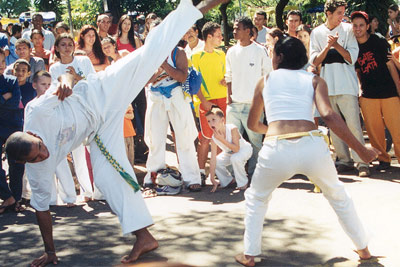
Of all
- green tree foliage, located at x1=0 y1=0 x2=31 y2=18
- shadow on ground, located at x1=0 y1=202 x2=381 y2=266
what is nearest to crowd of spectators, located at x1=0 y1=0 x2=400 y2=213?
shadow on ground, located at x1=0 y1=202 x2=381 y2=266

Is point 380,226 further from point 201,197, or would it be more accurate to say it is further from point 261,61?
point 261,61

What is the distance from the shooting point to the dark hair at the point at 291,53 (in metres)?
4.48

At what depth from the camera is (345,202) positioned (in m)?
4.38

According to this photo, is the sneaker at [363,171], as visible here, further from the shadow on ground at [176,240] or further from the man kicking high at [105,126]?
the man kicking high at [105,126]

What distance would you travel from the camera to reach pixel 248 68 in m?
7.76

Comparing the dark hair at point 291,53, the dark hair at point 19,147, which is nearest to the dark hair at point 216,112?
the dark hair at point 291,53

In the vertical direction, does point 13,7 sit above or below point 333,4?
above

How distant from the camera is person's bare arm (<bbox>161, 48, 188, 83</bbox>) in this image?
281 inches

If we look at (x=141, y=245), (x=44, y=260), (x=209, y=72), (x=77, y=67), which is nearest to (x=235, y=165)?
(x=209, y=72)

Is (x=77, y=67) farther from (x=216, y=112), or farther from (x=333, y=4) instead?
(x=333, y=4)

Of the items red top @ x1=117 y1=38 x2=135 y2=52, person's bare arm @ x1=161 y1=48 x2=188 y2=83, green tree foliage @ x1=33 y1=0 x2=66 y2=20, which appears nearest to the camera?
person's bare arm @ x1=161 y1=48 x2=188 y2=83

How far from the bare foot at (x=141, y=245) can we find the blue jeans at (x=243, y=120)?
3098 millimetres

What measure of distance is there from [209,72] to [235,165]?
161 centimetres

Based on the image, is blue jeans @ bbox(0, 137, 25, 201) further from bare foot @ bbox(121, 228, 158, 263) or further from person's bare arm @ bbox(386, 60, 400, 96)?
person's bare arm @ bbox(386, 60, 400, 96)
